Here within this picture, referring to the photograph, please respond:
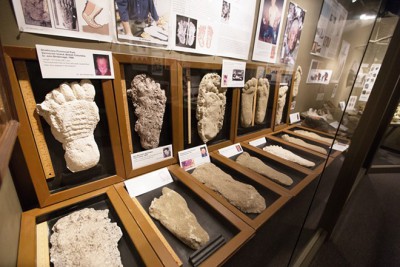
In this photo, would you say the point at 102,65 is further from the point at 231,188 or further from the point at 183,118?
the point at 231,188

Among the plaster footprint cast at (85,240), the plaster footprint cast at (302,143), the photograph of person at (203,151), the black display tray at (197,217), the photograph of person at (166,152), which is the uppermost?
the photograph of person at (166,152)

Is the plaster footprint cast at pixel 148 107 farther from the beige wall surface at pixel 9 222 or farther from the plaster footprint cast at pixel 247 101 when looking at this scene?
the plaster footprint cast at pixel 247 101

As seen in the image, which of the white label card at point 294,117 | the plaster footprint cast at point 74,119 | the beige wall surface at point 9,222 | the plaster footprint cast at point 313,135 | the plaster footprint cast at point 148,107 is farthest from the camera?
the white label card at point 294,117

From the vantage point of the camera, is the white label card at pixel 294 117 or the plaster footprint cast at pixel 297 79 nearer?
the plaster footprint cast at pixel 297 79

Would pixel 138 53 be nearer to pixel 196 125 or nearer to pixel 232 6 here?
pixel 196 125

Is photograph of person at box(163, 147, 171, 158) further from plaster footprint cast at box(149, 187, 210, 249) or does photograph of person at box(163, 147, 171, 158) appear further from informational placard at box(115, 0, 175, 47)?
informational placard at box(115, 0, 175, 47)

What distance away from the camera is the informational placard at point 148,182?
936 millimetres

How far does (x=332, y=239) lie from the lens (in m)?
1.54

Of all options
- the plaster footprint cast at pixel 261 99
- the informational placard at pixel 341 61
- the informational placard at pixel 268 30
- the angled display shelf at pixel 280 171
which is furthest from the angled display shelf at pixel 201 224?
the informational placard at pixel 341 61

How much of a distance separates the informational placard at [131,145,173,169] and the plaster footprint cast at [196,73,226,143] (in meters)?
0.27

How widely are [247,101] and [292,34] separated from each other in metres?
0.89

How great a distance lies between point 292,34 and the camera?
170cm

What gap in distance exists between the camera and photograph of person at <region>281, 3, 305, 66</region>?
1.60 metres

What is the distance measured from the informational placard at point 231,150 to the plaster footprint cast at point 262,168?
0.20 ft
